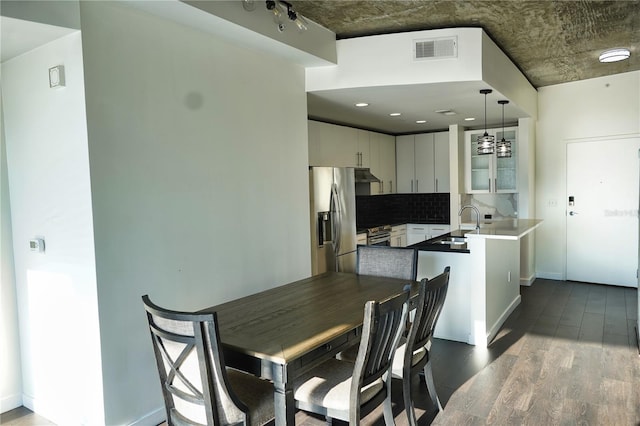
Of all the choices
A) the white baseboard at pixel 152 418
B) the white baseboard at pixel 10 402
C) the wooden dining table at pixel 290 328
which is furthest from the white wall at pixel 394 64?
the white baseboard at pixel 10 402

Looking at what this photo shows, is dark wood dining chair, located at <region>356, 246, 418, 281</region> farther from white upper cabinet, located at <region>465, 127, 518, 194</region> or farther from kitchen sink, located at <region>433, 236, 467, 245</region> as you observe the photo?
white upper cabinet, located at <region>465, 127, 518, 194</region>

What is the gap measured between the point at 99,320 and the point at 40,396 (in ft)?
3.27

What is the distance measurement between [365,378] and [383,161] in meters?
5.27

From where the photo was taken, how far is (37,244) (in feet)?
9.25

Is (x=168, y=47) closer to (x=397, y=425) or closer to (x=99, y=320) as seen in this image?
A: (x=99, y=320)

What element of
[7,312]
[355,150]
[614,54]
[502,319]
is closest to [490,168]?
[355,150]

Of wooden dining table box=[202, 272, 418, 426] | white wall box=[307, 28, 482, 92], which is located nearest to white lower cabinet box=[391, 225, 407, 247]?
white wall box=[307, 28, 482, 92]

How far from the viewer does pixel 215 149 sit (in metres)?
3.18

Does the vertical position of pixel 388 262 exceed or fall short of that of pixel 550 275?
it exceeds it

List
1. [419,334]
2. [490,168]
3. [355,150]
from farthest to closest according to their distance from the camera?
[490,168], [355,150], [419,334]

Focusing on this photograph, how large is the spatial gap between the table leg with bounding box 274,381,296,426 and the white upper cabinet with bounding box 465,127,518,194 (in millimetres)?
5282

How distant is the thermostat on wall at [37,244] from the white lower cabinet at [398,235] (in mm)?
4907

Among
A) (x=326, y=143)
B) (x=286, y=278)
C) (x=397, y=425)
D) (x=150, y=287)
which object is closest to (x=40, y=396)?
(x=150, y=287)

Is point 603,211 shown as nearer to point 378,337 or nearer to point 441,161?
point 441,161
